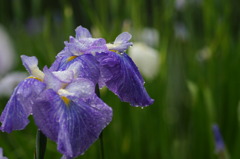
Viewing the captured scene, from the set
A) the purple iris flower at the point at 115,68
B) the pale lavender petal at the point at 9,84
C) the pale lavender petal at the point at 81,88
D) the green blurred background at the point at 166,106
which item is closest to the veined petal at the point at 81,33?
the purple iris flower at the point at 115,68

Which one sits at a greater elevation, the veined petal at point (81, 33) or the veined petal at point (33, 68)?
the veined petal at point (81, 33)

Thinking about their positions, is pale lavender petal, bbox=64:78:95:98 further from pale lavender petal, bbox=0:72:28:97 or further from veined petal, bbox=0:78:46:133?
pale lavender petal, bbox=0:72:28:97

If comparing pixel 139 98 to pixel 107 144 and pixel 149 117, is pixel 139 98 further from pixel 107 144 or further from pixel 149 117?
pixel 149 117

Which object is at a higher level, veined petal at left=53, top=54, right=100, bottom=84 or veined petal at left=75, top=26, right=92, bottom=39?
veined petal at left=75, top=26, right=92, bottom=39

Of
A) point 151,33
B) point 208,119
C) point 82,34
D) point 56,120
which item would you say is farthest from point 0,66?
point 56,120

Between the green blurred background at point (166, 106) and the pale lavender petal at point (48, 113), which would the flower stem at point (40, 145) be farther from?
the green blurred background at point (166, 106)

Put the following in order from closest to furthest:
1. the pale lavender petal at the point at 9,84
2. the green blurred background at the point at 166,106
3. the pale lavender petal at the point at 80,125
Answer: the pale lavender petal at the point at 80,125 → the green blurred background at the point at 166,106 → the pale lavender petal at the point at 9,84

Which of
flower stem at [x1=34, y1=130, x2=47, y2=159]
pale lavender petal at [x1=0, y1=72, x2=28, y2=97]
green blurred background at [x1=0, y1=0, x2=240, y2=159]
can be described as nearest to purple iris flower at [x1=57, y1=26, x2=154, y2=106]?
flower stem at [x1=34, y1=130, x2=47, y2=159]
